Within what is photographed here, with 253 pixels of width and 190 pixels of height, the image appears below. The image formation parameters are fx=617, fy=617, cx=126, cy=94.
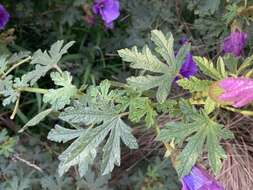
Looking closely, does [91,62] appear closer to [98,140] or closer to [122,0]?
[122,0]

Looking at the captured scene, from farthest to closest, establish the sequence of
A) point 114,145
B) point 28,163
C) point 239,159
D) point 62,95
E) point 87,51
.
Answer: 1. point 87,51
2. point 239,159
3. point 28,163
4. point 62,95
5. point 114,145

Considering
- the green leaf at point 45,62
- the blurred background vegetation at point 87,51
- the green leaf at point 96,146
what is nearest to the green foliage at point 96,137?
the green leaf at point 96,146

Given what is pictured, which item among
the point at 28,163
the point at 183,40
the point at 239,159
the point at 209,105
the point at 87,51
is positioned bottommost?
the point at 239,159

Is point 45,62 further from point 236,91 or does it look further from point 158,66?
point 236,91

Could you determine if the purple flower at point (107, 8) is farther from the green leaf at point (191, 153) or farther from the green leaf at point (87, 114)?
the green leaf at point (191, 153)

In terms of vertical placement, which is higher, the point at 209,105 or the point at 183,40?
the point at 209,105

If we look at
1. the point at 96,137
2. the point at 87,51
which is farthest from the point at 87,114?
the point at 87,51

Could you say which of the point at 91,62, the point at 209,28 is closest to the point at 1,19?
the point at 91,62
